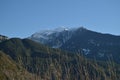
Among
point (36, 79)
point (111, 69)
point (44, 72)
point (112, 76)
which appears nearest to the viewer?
point (112, 76)

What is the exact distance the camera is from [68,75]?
1076cm

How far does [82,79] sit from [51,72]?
1.06 m

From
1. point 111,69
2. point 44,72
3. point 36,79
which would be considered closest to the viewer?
point 111,69

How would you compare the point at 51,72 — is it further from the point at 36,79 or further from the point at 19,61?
the point at 19,61

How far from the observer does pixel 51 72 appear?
1116 cm

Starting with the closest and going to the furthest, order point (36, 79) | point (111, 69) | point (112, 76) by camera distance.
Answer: point (112, 76) → point (111, 69) → point (36, 79)

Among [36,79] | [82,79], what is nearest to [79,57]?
[82,79]

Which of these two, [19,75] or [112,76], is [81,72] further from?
[19,75]

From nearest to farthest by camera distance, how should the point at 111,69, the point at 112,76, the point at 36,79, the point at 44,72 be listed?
the point at 112,76, the point at 111,69, the point at 36,79, the point at 44,72

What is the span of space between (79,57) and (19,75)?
6.99 ft

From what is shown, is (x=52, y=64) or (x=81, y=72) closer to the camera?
(x=81, y=72)

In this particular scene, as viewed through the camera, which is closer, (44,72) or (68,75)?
(68,75)

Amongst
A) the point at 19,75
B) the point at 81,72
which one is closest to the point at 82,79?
the point at 81,72

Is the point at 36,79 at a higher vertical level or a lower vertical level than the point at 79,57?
lower
